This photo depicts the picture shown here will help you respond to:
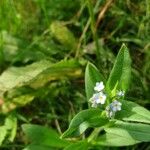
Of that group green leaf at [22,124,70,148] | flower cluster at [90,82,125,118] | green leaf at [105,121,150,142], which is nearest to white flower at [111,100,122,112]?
flower cluster at [90,82,125,118]

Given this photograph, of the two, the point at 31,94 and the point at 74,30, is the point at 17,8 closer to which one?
the point at 74,30

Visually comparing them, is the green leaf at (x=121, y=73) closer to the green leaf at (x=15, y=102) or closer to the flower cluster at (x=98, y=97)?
the flower cluster at (x=98, y=97)

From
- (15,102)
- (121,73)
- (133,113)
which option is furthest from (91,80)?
(15,102)

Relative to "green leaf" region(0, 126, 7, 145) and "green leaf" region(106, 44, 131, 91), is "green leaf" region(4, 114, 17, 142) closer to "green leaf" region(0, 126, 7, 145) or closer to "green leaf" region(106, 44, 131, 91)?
"green leaf" region(0, 126, 7, 145)

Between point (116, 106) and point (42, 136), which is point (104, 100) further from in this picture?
point (42, 136)

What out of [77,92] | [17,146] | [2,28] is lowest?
[17,146]

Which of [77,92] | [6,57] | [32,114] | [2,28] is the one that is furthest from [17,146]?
[2,28]
